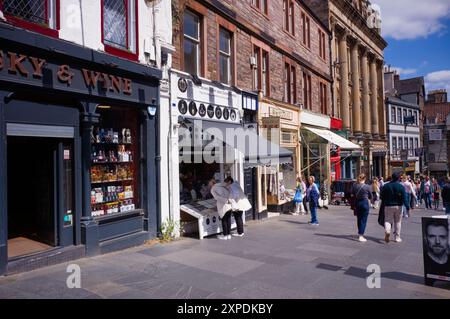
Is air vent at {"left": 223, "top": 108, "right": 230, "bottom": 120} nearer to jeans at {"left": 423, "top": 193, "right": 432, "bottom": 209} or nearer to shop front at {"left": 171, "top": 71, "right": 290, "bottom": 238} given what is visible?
shop front at {"left": 171, "top": 71, "right": 290, "bottom": 238}

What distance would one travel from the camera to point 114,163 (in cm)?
880

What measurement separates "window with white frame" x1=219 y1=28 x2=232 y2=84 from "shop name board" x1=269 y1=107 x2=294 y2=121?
2928 mm

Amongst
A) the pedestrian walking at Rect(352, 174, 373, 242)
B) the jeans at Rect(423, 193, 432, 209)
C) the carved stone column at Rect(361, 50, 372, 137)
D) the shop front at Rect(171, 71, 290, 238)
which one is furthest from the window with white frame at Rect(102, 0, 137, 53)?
the carved stone column at Rect(361, 50, 372, 137)

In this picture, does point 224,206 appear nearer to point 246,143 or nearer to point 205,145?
point 205,145

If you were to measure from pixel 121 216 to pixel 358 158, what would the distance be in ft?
Result: 80.8

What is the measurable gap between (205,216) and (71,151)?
391 cm

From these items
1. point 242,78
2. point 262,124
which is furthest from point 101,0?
point 262,124

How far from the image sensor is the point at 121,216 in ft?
27.4

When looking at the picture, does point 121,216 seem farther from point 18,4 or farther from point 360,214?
point 360,214

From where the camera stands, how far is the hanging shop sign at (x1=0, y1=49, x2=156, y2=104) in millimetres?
6082

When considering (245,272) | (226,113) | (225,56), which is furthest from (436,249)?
(225,56)

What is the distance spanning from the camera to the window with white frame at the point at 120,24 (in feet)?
26.9

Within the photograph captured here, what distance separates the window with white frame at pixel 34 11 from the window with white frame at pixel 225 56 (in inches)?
248

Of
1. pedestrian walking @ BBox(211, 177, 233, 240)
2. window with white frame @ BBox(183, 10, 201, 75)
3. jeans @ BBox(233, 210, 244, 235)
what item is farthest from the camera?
window with white frame @ BBox(183, 10, 201, 75)
